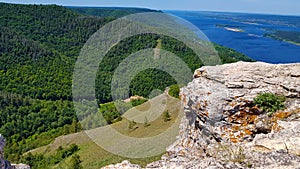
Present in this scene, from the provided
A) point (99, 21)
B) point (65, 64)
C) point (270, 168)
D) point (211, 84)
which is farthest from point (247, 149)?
point (99, 21)

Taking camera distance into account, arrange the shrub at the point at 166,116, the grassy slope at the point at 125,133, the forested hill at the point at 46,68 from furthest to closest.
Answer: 1. the forested hill at the point at 46,68
2. the shrub at the point at 166,116
3. the grassy slope at the point at 125,133

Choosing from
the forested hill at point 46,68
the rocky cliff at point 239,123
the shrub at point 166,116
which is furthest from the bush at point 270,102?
the forested hill at point 46,68

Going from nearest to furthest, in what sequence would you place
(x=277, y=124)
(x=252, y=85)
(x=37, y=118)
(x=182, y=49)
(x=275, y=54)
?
1. (x=277, y=124)
2. (x=252, y=85)
3. (x=37, y=118)
4. (x=182, y=49)
5. (x=275, y=54)

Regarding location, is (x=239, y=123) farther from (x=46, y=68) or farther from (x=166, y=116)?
(x=46, y=68)

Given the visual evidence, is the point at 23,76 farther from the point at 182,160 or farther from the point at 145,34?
→ the point at 182,160

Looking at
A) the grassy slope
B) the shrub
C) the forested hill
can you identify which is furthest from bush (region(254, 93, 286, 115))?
the forested hill

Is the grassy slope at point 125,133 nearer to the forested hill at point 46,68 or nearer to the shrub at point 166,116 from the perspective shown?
the shrub at point 166,116

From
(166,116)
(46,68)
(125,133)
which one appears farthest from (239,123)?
(46,68)
